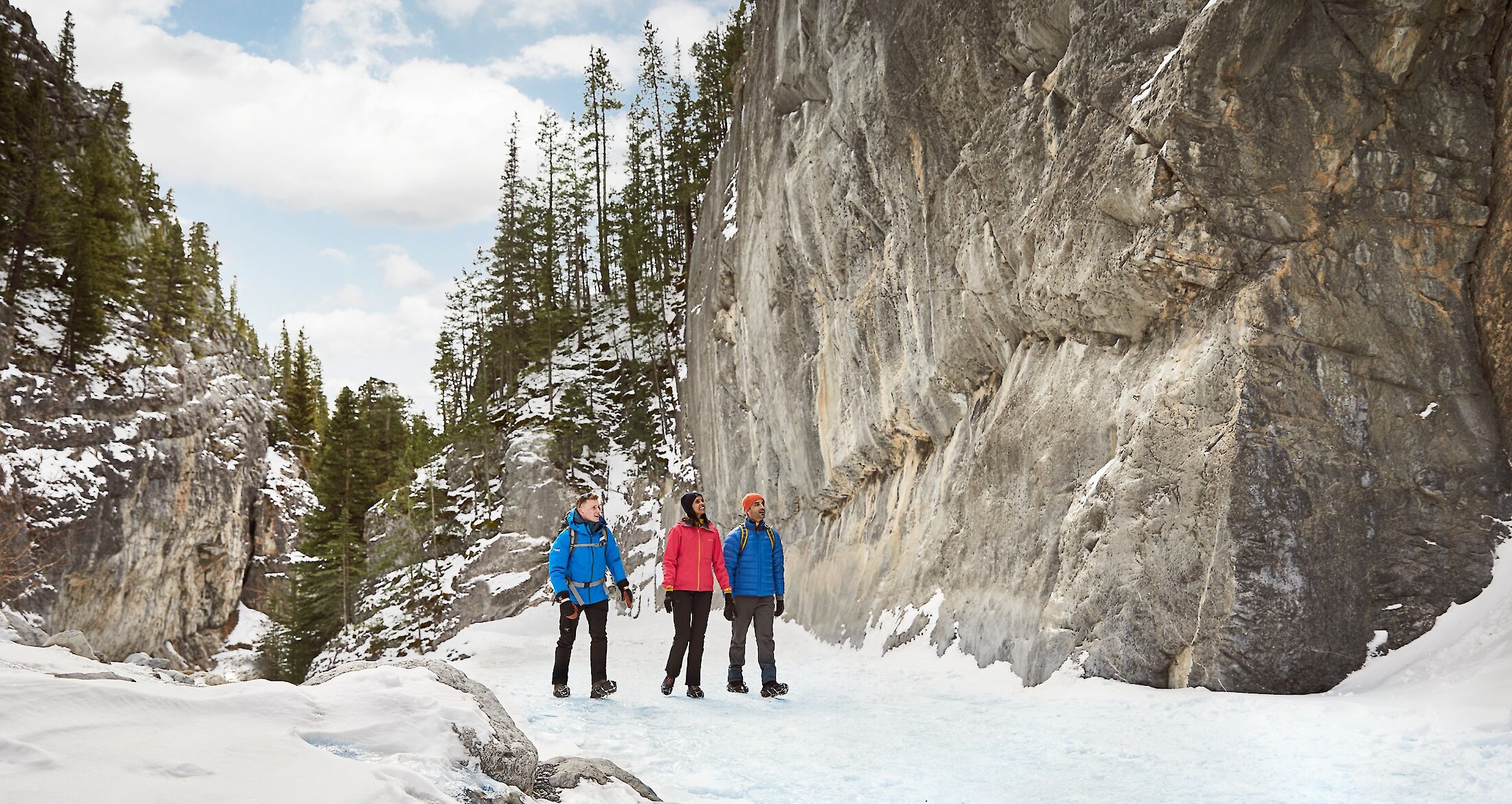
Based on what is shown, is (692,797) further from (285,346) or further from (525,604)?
(285,346)

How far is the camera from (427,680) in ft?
15.9

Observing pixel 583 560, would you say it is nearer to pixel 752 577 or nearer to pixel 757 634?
pixel 752 577

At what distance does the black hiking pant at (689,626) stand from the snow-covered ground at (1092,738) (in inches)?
13.6

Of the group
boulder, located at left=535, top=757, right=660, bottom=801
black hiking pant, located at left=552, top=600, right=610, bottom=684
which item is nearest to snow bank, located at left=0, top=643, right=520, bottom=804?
boulder, located at left=535, top=757, right=660, bottom=801

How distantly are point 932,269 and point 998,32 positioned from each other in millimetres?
3287

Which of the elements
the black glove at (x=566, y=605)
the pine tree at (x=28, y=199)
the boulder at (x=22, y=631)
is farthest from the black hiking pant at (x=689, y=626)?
the pine tree at (x=28, y=199)

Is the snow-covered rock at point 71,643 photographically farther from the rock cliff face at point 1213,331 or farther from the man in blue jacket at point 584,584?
the rock cliff face at point 1213,331

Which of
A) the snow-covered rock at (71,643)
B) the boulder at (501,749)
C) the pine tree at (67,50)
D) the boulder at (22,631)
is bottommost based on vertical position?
the snow-covered rock at (71,643)

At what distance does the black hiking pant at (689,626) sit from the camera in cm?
834

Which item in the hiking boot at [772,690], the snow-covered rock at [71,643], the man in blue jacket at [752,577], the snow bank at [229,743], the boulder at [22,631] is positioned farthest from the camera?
the snow-covered rock at [71,643]

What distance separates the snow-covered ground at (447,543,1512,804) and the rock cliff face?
474 millimetres

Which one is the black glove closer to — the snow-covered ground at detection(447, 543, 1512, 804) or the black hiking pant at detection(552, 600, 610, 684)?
the black hiking pant at detection(552, 600, 610, 684)

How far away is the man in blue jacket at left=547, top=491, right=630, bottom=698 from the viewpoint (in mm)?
8320

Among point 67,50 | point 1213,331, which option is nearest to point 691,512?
point 1213,331
